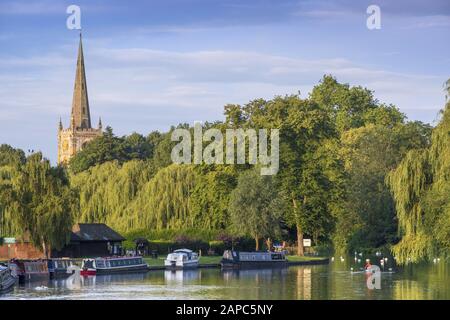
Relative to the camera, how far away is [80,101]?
166000 mm

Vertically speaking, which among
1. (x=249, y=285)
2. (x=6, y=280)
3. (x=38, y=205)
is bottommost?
(x=249, y=285)

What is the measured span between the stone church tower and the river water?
288ft

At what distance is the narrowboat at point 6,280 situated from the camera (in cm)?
5393

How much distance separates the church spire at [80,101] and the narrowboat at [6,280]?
84632 mm

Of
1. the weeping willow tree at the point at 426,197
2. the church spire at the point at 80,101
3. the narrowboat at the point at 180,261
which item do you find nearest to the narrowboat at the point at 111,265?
the narrowboat at the point at 180,261

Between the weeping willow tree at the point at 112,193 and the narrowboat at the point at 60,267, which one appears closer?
the narrowboat at the point at 60,267

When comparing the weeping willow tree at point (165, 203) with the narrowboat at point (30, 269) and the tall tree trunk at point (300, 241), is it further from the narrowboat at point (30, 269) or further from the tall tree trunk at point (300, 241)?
the narrowboat at point (30, 269)

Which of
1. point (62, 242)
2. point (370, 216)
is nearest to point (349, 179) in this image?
point (370, 216)

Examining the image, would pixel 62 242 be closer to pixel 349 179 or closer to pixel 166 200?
pixel 166 200

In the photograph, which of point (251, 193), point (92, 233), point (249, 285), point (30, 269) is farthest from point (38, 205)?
point (251, 193)

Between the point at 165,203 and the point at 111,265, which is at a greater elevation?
the point at 165,203

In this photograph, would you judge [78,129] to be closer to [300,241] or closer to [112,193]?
[112,193]

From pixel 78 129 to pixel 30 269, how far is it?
116m
